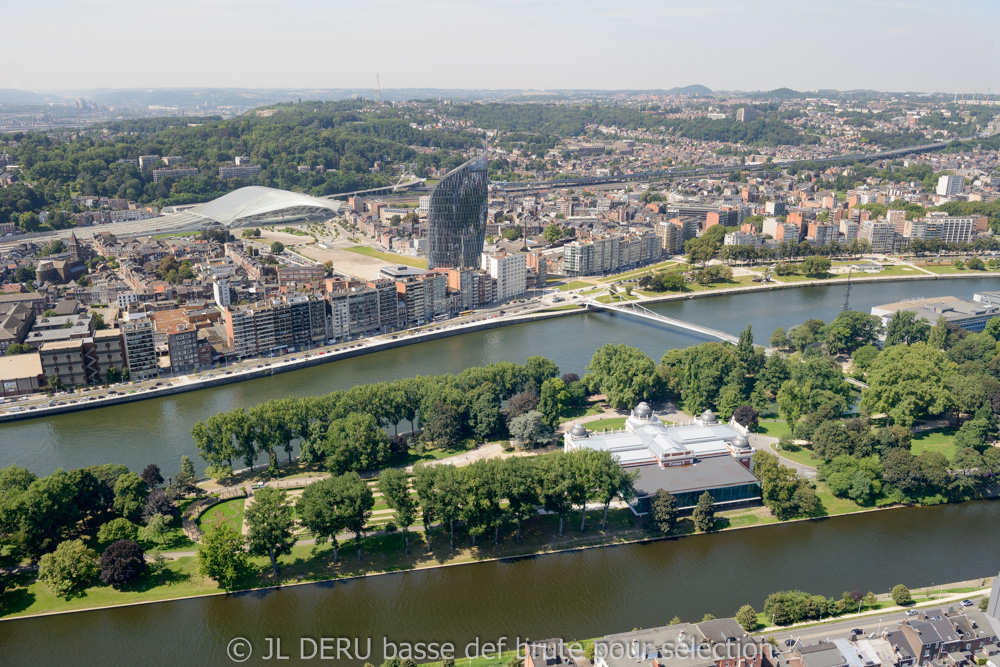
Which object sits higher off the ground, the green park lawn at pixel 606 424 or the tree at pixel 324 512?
the tree at pixel 324 512

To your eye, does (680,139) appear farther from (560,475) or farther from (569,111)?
(560,475)

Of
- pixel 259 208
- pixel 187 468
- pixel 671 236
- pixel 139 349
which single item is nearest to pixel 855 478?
pixel 187 468

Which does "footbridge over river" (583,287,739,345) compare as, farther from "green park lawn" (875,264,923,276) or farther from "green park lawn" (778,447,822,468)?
"green park lawn" (875,264,923,276)

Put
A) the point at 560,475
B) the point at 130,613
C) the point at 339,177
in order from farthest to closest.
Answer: the point at 339,177
the point at 560,475
the point at 130,613

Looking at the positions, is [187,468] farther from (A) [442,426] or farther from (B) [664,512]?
(B) [664,512]

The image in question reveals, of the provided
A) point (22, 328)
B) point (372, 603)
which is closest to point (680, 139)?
point (22, 328)

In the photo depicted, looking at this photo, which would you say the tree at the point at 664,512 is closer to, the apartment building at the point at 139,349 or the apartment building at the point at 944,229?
Answer: the apartment building at the point at 139,349

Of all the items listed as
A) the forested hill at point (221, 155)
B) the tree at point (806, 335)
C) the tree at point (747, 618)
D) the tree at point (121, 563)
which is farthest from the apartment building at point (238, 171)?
the tree at point (747, 618)
